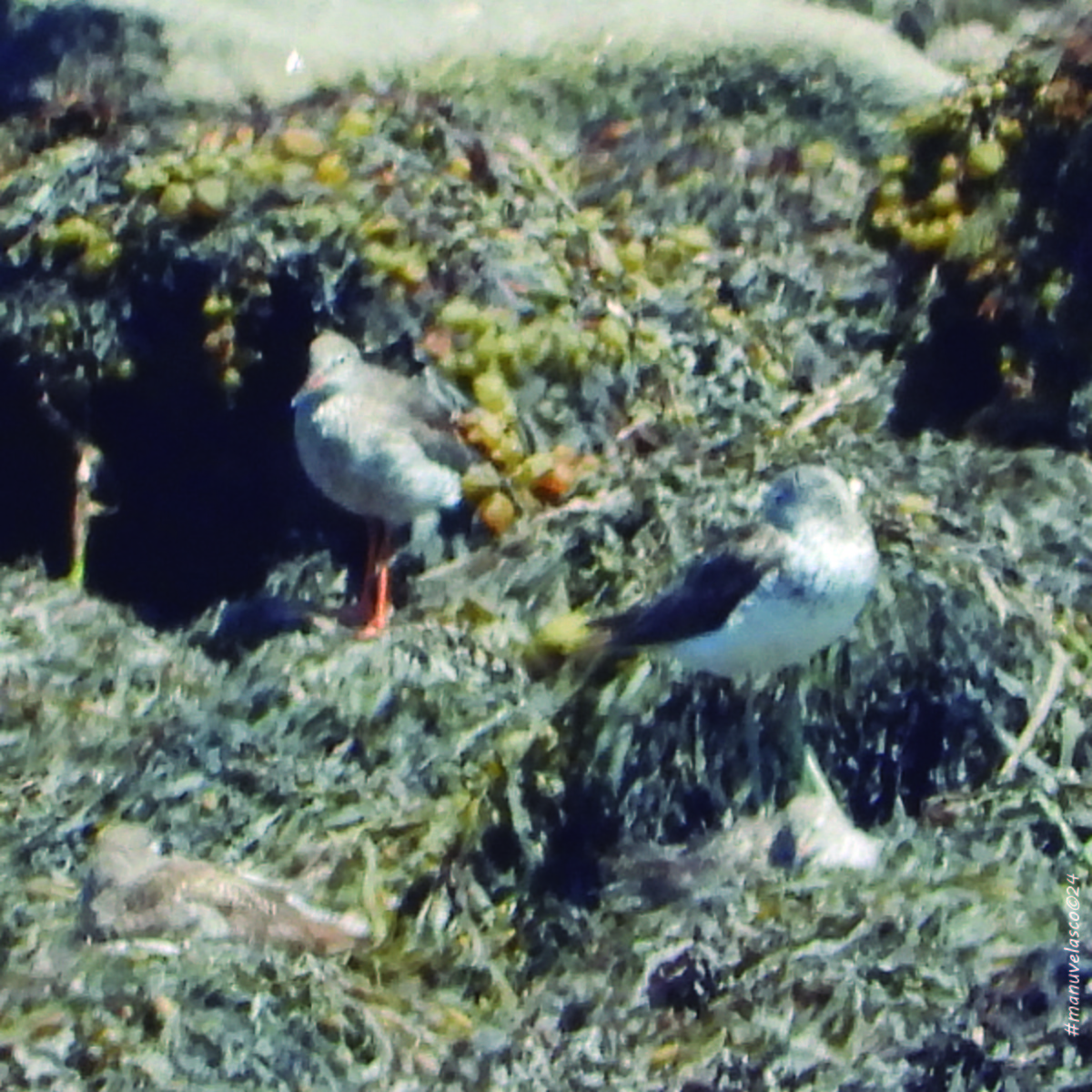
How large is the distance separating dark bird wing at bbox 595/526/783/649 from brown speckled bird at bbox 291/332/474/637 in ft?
4.89

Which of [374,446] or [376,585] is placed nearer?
[374,446]

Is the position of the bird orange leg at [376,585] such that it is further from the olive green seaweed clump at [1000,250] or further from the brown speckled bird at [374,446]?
the olive green seaweed clump at [1000,250]

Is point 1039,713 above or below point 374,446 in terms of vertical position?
below

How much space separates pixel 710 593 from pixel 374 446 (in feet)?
6.03

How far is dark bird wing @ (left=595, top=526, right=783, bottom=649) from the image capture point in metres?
5.41

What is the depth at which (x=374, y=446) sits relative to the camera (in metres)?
6.78

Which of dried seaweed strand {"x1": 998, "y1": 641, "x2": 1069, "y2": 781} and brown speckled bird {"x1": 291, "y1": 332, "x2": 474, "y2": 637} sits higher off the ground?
brown speckled bird {"x1": 291, "y1": 332, "x2": 474, "y2": 637}

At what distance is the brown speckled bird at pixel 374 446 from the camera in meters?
6.81

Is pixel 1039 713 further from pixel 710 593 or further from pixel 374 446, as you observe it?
pixel 374 446

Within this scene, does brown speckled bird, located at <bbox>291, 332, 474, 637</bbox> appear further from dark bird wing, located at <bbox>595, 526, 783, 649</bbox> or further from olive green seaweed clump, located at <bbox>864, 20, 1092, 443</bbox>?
olive green seaweed clump, located at <bbox>864, 20, 1092, 443</bbox>

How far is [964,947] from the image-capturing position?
15.9 ft

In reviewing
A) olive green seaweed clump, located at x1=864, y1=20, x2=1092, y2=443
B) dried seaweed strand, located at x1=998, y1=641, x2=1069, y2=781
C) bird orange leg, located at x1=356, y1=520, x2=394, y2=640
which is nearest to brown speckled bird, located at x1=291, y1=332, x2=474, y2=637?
bird orange leg, located at x1=356, y1=520, x2=394, y2=640

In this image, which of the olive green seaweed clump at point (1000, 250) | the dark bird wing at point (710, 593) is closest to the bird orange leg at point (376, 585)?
the dark bird wing at point (710, 593)

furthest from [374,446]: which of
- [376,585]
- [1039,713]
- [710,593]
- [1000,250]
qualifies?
[1000,250]
